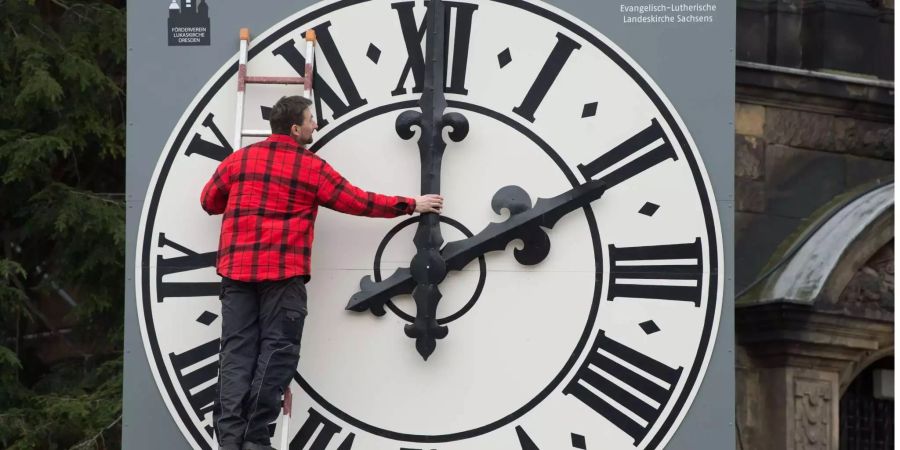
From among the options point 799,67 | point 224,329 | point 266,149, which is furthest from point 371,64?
point 799,67

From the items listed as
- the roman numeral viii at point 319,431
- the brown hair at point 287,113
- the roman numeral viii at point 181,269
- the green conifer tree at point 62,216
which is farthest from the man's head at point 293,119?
the green conifer tree at point 62,216

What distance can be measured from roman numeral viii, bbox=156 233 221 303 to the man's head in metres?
0.68

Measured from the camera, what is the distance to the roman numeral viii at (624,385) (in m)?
8.16

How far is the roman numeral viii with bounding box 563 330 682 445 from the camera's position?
8.16 m

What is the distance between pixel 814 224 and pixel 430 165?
4.01 m

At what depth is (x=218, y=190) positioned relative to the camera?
7879 mm

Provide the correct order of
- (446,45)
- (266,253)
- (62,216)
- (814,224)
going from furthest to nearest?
(814,224) → (62,216) → (446,45) → (266,253)

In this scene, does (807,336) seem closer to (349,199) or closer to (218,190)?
(349,199)

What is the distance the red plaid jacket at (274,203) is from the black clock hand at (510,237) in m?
0.42

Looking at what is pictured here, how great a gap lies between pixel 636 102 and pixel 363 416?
5.19ft

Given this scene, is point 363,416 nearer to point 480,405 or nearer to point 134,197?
point 480,405

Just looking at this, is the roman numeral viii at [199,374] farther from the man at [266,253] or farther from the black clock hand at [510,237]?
the black clock hand at [510,237]

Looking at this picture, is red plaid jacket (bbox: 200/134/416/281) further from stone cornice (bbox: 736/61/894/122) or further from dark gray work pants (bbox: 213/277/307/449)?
stone cornice (bbox: 736/61/894/122)

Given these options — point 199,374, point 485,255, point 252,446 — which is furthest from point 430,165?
point 252,446
